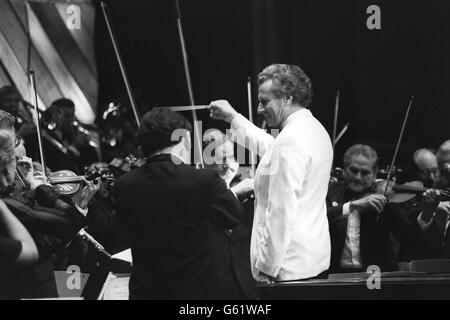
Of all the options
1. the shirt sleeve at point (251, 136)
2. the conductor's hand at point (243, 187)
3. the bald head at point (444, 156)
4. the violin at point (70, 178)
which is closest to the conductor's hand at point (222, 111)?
the shirt sleeve at point (251, 136)

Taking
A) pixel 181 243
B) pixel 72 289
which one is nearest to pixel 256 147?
pixel 181 243

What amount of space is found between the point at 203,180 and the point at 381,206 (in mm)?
1095

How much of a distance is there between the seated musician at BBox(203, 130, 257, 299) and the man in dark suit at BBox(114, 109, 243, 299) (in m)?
0.41

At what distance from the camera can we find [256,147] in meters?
3.10

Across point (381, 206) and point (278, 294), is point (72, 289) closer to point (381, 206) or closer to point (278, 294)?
point (278, 294)

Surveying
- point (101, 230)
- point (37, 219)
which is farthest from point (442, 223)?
point (37, 219)

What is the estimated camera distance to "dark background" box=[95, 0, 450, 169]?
3711mm

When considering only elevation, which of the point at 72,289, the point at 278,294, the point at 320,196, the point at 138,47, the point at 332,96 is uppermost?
the point at 138,47

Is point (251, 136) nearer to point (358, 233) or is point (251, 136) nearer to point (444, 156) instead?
point (358, 233)

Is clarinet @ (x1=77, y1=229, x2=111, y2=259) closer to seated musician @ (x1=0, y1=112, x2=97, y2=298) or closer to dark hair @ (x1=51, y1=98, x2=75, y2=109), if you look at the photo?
seated musician @ (x1=0, y1=112, x2=97, y2=298)

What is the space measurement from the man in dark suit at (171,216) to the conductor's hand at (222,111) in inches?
17.5

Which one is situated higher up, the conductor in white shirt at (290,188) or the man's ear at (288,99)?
the man's ear at (288,99)

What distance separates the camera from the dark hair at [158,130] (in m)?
2.78

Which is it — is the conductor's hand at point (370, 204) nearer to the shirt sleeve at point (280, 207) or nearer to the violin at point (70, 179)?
the shirt sleeve at point (280, 207)
